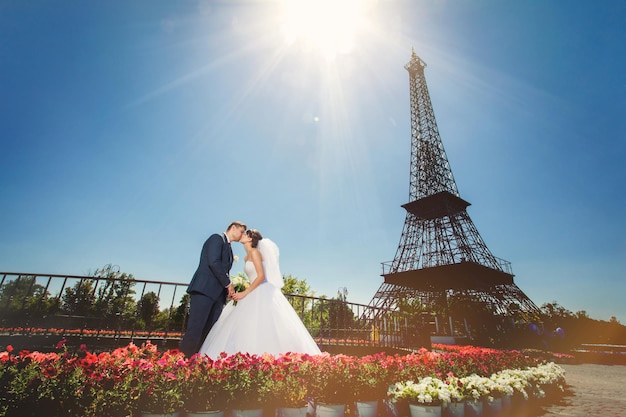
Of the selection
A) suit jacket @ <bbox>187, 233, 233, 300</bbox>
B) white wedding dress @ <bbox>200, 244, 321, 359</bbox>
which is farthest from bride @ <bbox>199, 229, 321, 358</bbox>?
suit jacket @ <bbox>187, 233, 233, 300</bbox>

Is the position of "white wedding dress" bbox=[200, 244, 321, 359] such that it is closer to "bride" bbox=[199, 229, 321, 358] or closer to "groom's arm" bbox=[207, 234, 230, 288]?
"bride" bbox=[199, 229, 321, 358]

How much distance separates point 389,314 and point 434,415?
6.61 metres

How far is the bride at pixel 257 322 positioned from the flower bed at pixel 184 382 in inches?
34.7

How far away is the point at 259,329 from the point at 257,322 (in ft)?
0.35

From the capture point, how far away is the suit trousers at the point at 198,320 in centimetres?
387

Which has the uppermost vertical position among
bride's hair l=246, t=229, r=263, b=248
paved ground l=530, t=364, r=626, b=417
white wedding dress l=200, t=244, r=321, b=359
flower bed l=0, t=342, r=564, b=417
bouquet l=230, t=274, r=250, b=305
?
bride's hair l=246, t=229, r=263, b=248

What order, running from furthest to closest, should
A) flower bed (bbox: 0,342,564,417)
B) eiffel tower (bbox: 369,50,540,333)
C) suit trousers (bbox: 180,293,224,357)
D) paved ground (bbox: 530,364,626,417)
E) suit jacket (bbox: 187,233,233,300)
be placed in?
eiffel tower (bbox: 369,50,540,333) → paved ground (bbox: 530,364,626,417) → suit jacket (bbox: 187,233,233,300) → suit trousers (bbox: 180,293,224,357) → flower bed (bbox: 0,342,564,417)

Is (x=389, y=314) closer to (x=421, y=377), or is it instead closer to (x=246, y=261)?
(x=421, y=377)

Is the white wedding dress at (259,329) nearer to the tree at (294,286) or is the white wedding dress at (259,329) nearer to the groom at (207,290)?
the groom at (207,290)

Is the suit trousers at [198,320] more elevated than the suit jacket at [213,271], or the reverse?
the suit jacket at [213,271]

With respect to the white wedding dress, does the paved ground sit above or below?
below

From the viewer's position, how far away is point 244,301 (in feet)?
14.4

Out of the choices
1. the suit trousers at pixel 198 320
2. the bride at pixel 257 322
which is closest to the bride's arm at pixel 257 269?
the bride at pixel 257 322

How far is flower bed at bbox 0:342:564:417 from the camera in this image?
2.10 meters
